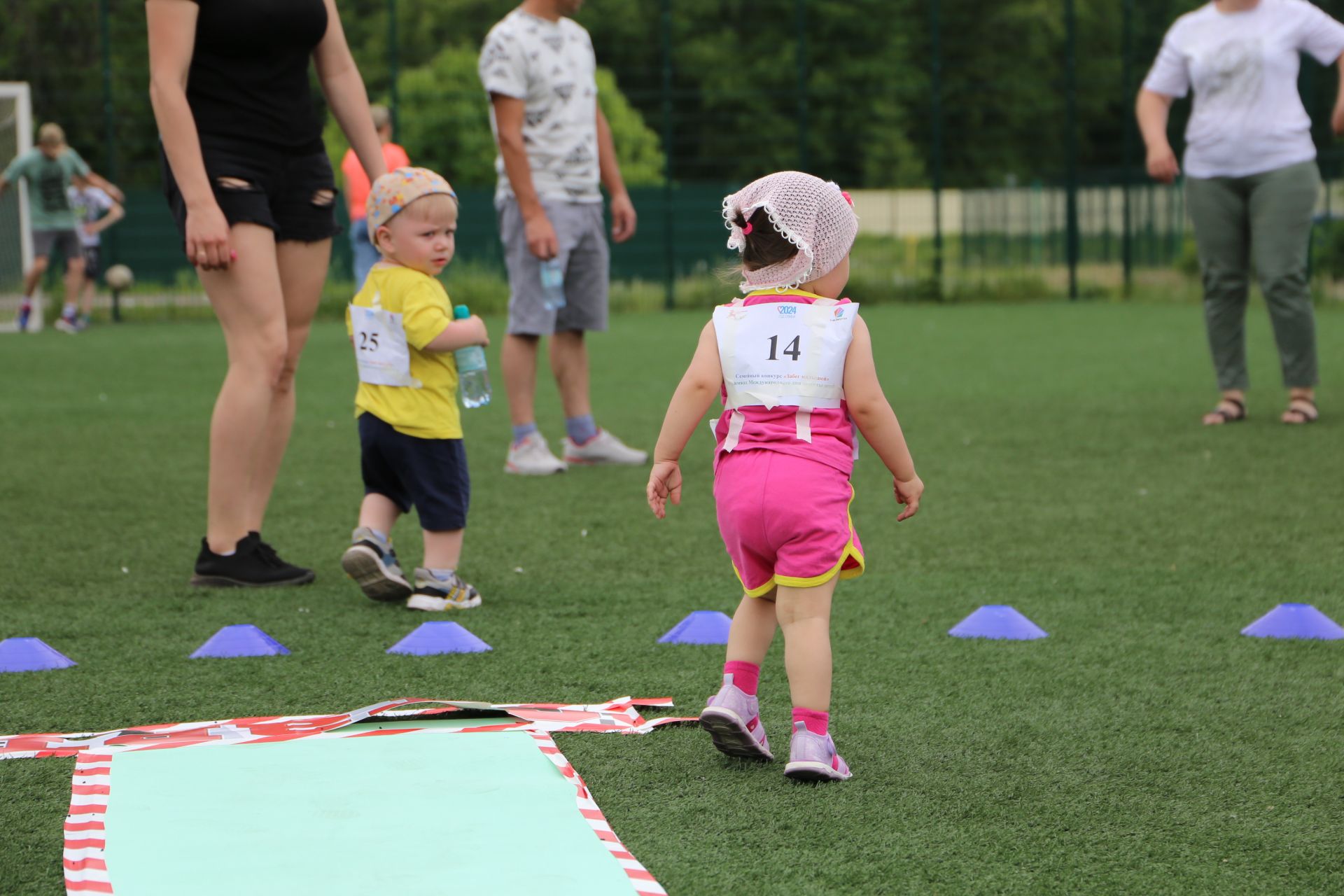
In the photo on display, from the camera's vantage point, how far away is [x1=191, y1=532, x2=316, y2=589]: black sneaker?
410cm

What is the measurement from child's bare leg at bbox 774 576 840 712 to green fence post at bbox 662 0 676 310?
15.4 meters

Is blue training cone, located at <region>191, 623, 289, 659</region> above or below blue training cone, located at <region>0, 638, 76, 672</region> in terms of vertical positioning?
below

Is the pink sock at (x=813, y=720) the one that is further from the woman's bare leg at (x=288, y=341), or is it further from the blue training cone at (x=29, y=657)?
the woman's bare leg at (x=288, y=341)

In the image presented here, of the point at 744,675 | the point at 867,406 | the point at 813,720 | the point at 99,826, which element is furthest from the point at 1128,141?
the point at 99,826

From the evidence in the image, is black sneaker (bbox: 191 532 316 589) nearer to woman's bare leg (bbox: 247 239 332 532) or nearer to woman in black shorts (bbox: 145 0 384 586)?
woman in black shorts (bbox: 145 0 384 586)

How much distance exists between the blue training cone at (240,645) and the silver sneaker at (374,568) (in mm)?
364

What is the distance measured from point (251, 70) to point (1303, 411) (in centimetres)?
489

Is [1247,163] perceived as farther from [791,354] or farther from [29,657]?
[29,657]

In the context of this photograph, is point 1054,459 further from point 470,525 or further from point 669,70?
point 669,70

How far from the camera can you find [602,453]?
634cm

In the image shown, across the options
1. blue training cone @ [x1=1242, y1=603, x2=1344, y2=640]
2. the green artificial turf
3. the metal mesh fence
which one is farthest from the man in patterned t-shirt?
the metal mesh fence

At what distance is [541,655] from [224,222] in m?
1.35

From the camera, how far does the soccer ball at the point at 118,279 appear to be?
16.1 meters

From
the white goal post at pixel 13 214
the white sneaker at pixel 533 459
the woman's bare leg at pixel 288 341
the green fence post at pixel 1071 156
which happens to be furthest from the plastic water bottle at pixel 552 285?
the green fence post at pixel 1071 156
